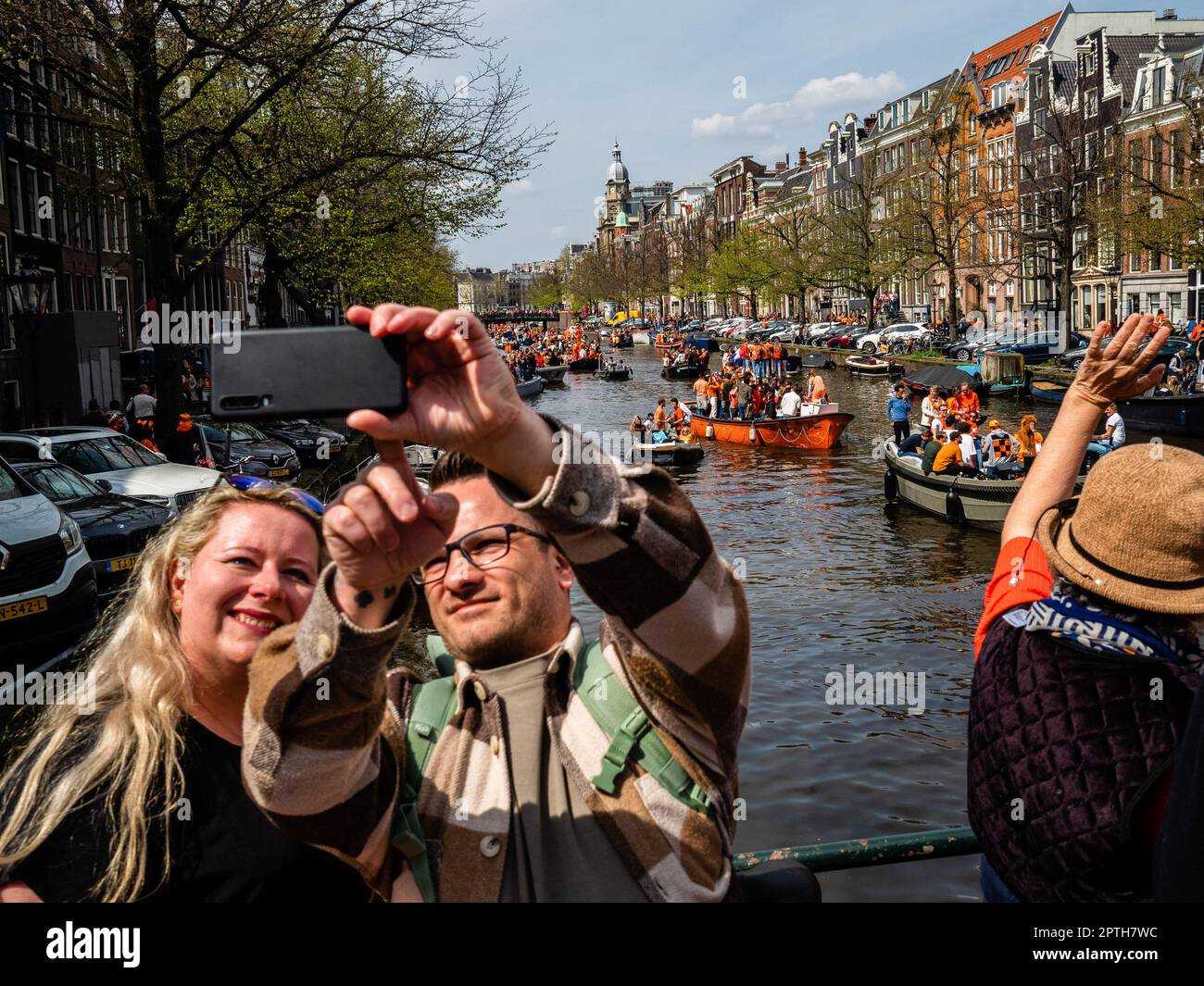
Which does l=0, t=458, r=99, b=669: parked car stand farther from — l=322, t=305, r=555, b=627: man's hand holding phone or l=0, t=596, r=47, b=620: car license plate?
l=322, t=305, r=555, b=627: man's hand holding phone

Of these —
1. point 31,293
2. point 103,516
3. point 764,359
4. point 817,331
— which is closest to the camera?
point 103,516

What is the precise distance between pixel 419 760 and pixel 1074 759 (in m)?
1.20

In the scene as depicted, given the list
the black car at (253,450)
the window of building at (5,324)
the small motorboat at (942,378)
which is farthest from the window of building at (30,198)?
the small motorboat at (942,378)

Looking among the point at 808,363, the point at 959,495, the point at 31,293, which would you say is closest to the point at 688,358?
the point at 808,363

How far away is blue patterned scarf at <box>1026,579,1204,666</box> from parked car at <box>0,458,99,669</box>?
9782 millimetres

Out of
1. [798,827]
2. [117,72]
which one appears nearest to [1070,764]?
[798,827]

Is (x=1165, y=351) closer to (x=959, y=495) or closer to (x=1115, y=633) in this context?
(x=959, y=495)

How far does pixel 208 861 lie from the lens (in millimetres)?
2188

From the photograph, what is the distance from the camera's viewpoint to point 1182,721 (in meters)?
2.13

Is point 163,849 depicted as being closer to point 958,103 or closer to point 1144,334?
point 1144,334

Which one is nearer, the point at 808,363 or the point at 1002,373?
the point at 1002,373

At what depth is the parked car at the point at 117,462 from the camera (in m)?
14.1

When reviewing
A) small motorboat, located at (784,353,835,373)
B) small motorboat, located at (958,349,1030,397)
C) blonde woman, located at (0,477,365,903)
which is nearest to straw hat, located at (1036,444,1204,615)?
blonde woman, located at (0,477,365,903)

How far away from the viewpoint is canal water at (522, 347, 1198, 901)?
8.96 meters
